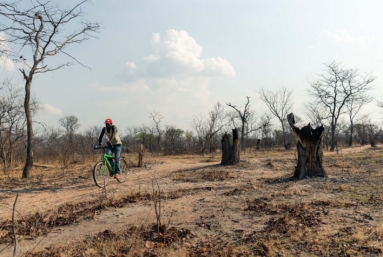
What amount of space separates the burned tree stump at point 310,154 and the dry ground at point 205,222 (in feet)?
3.18

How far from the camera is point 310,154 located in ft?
28.1

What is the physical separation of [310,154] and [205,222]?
5206 mm

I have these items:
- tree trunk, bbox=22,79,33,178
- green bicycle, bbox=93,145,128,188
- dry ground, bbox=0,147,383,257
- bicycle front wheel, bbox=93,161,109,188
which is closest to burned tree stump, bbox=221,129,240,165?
dry ground, bbox=0,147,383,257

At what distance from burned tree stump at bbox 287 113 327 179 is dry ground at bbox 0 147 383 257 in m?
0.97

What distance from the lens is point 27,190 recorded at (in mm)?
7488

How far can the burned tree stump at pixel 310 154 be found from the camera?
335 inches

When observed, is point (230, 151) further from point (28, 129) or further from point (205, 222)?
point (205, 222)

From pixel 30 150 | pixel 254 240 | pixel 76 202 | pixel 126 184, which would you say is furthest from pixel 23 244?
pixel 30 150

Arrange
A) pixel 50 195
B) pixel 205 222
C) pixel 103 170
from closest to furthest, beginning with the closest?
pixel 205 222, pixel 50 195, pixel 103 170

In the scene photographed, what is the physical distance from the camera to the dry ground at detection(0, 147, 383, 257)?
3.51 meters

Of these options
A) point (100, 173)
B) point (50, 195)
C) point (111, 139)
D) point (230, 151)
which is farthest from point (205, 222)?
point (230, 151)

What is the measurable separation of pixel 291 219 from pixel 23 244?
3.72 m

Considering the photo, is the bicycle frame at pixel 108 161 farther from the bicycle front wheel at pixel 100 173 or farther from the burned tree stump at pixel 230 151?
the burned tree stump at pixel 230 151

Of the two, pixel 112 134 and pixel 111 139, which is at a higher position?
pixel 112 134
